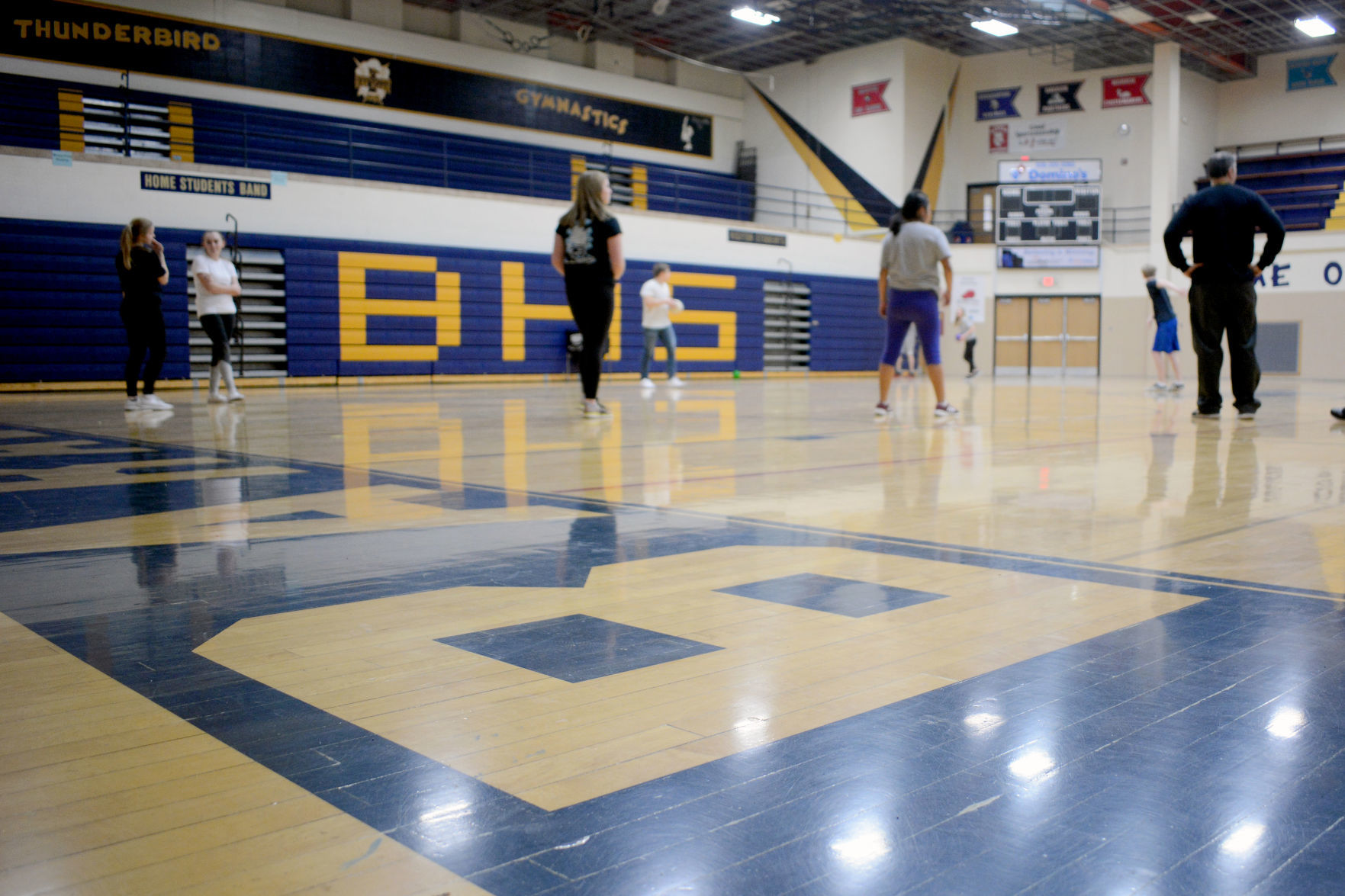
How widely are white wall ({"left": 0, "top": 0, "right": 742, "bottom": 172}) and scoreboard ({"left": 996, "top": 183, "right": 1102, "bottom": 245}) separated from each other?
6.05m

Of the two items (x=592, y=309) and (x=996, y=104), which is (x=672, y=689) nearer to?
(x=592, y=309)

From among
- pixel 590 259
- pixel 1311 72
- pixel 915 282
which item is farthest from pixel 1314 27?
pixel 590 259

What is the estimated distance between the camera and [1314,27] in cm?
1928

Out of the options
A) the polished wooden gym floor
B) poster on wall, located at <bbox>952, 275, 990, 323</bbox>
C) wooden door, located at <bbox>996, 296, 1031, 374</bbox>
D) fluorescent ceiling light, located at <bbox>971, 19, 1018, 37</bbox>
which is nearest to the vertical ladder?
poster on wall, located at <bbox>952, 275, 990, 323</bbox>

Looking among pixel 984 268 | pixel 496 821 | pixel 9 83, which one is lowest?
pixel 496 821

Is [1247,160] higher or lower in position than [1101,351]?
higher

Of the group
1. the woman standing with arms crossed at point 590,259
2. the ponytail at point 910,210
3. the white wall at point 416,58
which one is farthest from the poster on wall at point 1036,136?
the woman standing with arms crossed at point 590,259

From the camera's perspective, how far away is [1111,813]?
1.19m

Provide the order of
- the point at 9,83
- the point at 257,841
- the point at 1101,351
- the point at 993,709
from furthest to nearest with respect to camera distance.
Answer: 1. the point at 1101,351
2. the point at 9,83
3. the point at 993,709
4. the point at 257,841

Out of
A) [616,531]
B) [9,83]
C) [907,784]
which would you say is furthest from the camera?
[9,83]

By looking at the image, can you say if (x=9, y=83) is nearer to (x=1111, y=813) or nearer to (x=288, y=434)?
(x=288, y=434)

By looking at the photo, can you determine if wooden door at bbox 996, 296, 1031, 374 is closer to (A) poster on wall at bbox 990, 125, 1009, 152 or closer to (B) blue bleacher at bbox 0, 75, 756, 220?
(A) poster on wall at bbox 990, 125, 1009, 152

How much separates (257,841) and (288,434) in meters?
5.44

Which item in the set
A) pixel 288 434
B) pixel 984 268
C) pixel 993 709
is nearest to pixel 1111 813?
pixel 993 709
